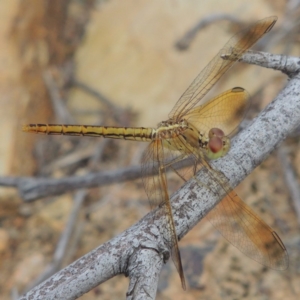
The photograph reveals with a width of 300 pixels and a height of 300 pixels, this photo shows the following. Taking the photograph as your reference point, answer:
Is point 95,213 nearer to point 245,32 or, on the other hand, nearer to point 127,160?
point 127,160

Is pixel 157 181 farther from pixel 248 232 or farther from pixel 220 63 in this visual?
pixel 220 63

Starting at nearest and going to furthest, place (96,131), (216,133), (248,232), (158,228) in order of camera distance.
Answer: (158,228)
(248,232)
(216,133)
(96,131)

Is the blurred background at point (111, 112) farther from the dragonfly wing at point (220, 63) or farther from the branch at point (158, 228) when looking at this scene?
the branch at point (158, 228)

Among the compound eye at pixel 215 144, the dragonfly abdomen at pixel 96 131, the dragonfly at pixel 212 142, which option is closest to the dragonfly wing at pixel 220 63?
the dragonfly at pixel 212 142

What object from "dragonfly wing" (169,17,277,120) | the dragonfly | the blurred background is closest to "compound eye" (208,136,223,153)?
the dragonfly

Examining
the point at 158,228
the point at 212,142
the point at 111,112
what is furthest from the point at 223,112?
the point at 111,112

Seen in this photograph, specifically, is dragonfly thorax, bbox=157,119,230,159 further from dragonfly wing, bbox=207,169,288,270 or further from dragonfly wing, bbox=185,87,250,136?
dragonfly wing, bbox=207,169,288,270
